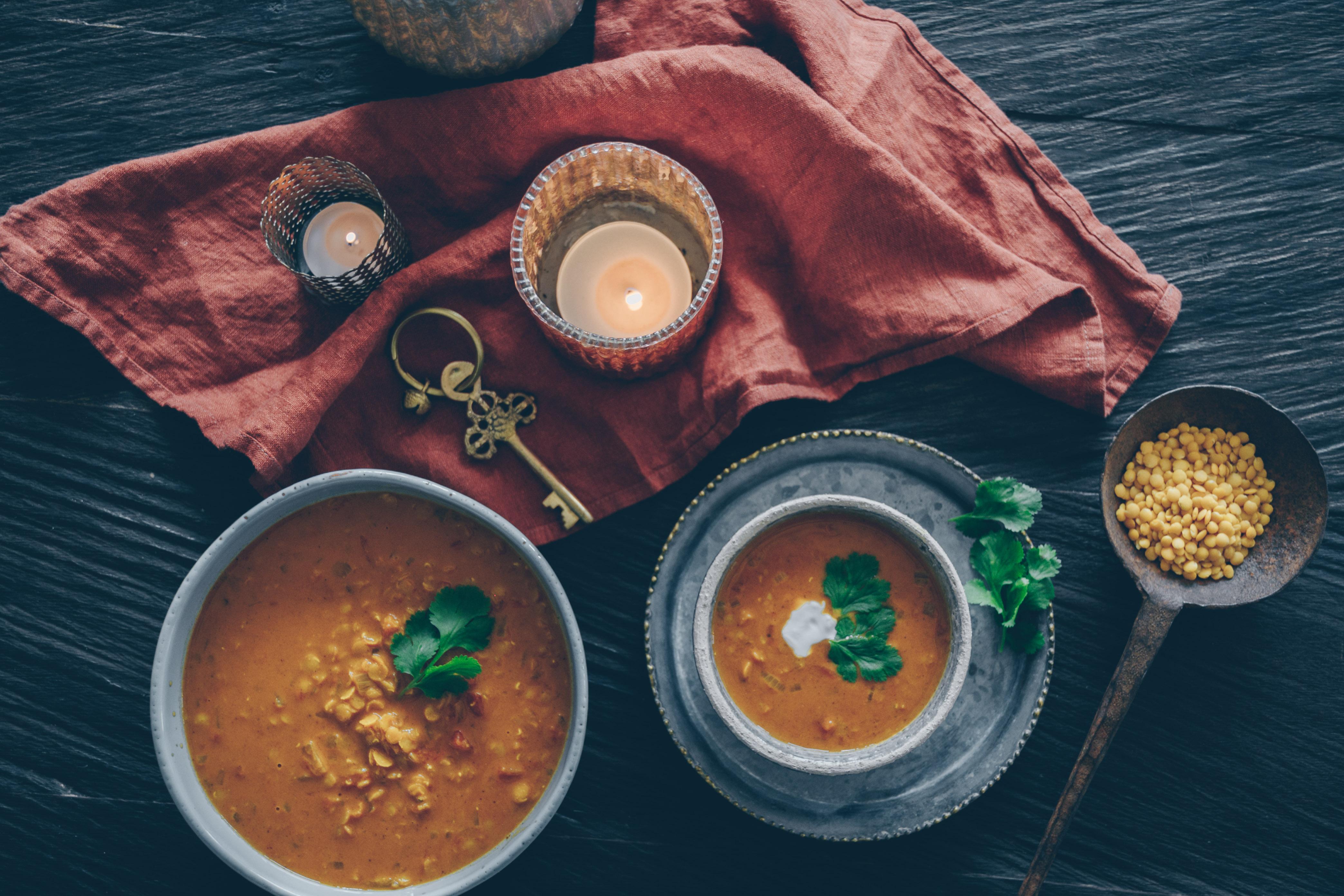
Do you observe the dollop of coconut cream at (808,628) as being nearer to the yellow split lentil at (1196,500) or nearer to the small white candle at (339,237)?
the yellow split lentil at (1196,500)

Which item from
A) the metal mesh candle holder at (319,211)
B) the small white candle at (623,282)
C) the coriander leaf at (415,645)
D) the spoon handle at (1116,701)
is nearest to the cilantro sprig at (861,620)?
the spoon handle at (1116,701)

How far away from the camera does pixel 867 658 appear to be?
1.48 m

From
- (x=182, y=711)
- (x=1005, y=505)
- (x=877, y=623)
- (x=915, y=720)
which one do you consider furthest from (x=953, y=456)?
(x=182, y=711)

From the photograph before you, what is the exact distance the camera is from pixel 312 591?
1.49 meters

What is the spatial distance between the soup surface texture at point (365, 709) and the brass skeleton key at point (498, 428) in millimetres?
182

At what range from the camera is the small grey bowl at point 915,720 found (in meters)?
1.40

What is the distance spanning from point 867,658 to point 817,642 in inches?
3.6

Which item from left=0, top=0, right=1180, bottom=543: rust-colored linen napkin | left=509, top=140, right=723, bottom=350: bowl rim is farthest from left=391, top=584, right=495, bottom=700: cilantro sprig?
left=509, top=140, right=723, bottom=350: bowl rim

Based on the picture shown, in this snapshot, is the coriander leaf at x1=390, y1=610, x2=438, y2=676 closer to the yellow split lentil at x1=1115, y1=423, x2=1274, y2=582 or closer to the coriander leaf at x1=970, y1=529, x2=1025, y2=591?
the coriander leaf at x1=970, y1=529, x2=1025, y2=591

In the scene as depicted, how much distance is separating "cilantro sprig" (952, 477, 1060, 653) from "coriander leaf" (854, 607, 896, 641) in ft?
0.58

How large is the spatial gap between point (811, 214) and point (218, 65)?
1.29 m

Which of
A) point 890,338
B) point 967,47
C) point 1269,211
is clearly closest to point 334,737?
point 890,338

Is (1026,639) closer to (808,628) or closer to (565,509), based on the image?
(808,628)

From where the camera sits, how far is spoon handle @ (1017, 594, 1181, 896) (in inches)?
62.8
